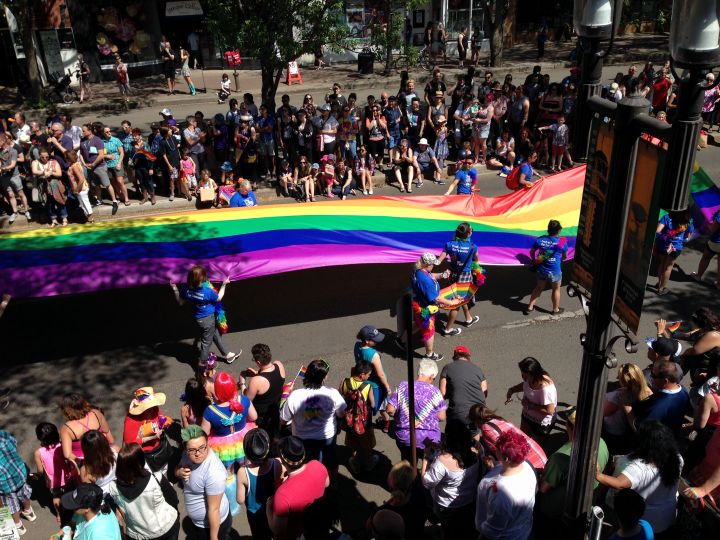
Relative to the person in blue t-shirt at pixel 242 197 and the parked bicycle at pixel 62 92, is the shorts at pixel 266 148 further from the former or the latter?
the parked bicycle at pixel 62 92

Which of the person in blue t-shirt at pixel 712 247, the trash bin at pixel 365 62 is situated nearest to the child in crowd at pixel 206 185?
the person in blue t-shirt at pixel 712 247

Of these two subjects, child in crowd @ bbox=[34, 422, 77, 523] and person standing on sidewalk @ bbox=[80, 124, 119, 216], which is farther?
person standing on sidewalk @ bbox=[80, 124, 119, 216]

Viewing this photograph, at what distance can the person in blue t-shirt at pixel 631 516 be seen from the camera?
4184 millimetres

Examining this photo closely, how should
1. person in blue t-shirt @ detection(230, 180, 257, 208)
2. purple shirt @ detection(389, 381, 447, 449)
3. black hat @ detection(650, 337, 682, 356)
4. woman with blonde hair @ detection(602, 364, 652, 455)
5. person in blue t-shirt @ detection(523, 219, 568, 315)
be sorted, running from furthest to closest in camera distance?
1. person in blue t-shirt @ detection(230, 180, 257, 208)
2. person in blue t-shirt @ detection(523, 219, 568, 315)
3. black hat @ detection(650, 337, 682, 356)
4. purple shirt @ detection(389, 381, 447, 449)
5. woman with blonde hair @ detection(602, 364, 652, 455)

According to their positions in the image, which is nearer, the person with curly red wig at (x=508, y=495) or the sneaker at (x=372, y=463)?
the person with curly red wig at (x=508, y=495)

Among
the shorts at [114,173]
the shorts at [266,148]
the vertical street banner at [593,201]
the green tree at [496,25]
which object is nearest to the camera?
the vertical street banner at [593,201]

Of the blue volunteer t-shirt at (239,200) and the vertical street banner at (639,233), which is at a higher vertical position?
the vertical street banner at (639,233)

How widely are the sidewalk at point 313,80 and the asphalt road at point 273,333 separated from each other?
513 inches

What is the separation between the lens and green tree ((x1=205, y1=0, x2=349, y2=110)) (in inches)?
491

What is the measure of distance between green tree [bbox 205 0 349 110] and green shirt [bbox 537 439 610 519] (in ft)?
32.3

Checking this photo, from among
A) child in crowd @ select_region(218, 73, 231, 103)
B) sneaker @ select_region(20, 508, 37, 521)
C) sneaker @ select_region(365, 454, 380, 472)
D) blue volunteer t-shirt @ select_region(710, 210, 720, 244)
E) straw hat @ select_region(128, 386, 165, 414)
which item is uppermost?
child in crowd @ select_region(218, 73, 231, 103)

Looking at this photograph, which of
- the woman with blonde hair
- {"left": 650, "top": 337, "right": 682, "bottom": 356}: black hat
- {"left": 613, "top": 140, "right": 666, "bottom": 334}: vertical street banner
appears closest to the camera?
{"left": 613, "top": 140, "right": 666, "bottom": 334}: vertical street banner

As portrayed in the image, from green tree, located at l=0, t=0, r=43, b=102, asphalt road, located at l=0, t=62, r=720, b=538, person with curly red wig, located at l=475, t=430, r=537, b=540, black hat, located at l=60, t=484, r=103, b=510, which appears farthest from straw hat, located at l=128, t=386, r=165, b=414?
green tree, located at l=0, t=0, r=43, b=102

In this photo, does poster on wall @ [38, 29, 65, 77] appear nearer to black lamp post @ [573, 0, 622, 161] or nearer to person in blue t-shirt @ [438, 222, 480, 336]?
person in blue t-shirt @ [438, 222, 480, 336]
